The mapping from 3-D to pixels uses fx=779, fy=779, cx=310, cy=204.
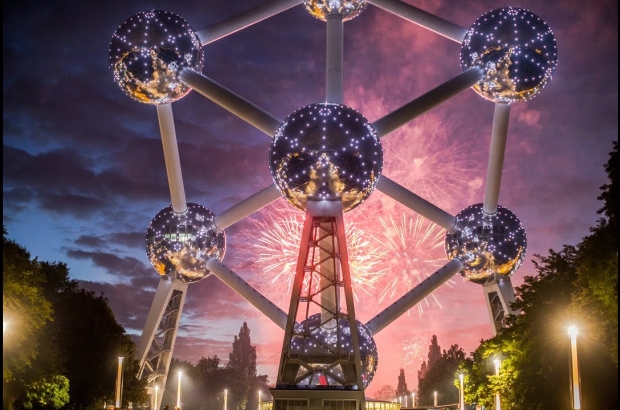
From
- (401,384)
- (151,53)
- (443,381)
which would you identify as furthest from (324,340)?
(401,384)

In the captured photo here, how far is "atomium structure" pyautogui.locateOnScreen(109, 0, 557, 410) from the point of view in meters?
25.9

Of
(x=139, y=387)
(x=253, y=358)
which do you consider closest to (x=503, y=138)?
(x=139, y=387)

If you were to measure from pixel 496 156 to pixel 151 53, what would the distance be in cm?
1516

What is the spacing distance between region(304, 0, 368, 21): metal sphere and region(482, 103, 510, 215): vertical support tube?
284 inches

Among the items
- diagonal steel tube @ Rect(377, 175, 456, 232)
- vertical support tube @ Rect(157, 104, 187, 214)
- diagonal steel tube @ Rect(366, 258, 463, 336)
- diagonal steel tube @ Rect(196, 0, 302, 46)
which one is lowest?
diagonal steel tube @ Rect(366, 258, 463, 336)

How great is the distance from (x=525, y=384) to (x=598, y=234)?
11.5 metres

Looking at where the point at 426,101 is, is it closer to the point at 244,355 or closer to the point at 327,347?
the point at 327,347

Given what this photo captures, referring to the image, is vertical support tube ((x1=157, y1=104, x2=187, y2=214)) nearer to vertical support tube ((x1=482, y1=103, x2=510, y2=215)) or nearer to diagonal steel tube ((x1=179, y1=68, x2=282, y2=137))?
diagonal steel tube ((x1=179, y1=68, x2=282, y2=137))

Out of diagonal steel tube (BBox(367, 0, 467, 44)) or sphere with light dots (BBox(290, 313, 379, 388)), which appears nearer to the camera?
sphere with light dots (BBox(290, 313, 379, 388))

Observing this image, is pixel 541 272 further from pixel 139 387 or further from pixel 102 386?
pixel 102 386

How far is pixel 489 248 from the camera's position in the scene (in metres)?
34.7

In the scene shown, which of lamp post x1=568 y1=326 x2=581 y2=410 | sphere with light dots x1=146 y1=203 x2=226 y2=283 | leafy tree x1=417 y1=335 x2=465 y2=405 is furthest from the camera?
leafy tree x1=417 y1=335 x2=465 y2=405

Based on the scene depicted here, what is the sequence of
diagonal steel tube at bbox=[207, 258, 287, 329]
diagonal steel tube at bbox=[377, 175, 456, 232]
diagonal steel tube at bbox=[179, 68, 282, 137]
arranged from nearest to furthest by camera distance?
diagonal steel tube at bbox=[179, 68, 282, 137], diagonal steel tube at bbox=[207, 258, 287, 329], diagonal steel tube at bbox=[377, 175, 456, 232]

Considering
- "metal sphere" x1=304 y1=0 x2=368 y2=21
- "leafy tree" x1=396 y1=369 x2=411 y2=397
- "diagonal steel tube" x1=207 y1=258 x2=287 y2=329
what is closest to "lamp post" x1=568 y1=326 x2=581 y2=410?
"diagonal steel tube" x1=207 y1=258 x2=287 y2=329
